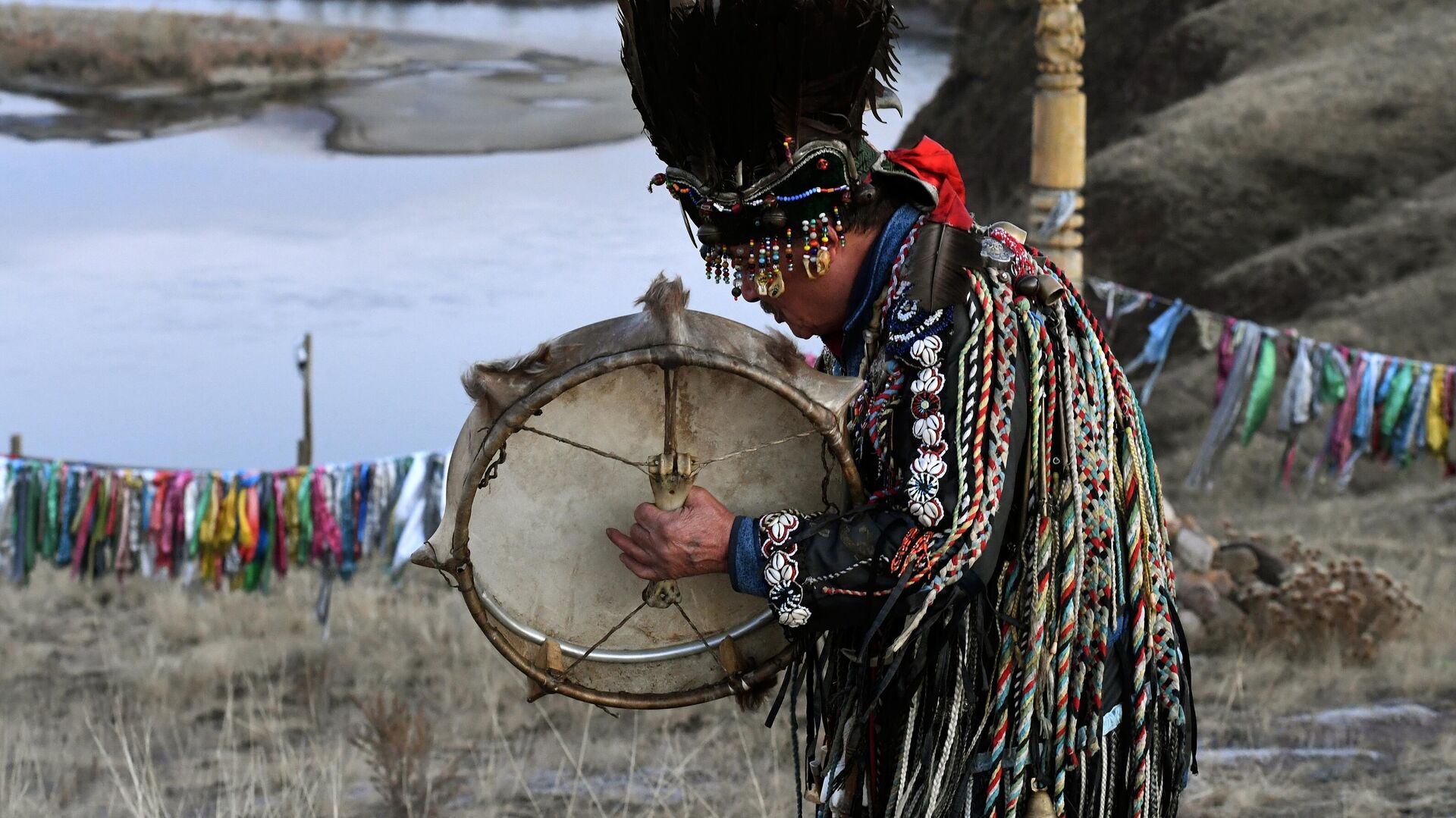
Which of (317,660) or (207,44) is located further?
(207,44)

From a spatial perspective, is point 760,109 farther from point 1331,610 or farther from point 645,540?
point 1331,610

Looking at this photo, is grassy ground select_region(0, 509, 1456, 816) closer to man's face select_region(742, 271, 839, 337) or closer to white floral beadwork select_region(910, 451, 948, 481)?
man's face select_region(742, 271, 839, 337)

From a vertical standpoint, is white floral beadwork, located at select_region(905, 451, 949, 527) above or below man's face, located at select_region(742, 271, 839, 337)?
below

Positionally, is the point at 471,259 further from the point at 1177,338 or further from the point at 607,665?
the point at 607,665

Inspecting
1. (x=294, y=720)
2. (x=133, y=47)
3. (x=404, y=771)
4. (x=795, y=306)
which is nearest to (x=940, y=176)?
(x=795, y=306)

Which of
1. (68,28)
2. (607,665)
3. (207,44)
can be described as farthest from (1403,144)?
(607,665)

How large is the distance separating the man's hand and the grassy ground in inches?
64.5

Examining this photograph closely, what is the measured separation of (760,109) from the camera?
179 centimetres

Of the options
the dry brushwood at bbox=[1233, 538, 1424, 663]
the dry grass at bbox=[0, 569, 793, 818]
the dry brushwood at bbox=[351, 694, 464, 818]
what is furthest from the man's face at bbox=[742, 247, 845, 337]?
the dry brushwood at bbox=[1233, 538, 1424, 663]

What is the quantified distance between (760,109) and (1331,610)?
14.7 feet

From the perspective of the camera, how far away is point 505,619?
82.6 inches

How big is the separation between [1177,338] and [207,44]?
8693 mm

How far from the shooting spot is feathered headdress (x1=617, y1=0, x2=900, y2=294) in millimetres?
1772

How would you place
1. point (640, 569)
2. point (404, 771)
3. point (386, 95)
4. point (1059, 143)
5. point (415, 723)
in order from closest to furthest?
point (640, 569)
point (404, 771)
point (415, 723)
point (1059, 143)
point (386, 95)
